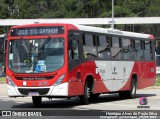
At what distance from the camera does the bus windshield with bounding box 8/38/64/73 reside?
17.7m

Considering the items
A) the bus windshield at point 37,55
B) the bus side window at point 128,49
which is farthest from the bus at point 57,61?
the bus side window at point 128,49

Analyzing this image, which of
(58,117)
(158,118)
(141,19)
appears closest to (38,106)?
(58,117)

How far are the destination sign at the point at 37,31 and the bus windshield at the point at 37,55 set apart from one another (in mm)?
269

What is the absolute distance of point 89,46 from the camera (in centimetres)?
1966

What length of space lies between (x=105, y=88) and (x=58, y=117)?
6.08 meters

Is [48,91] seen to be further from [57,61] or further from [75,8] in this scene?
[75,8]

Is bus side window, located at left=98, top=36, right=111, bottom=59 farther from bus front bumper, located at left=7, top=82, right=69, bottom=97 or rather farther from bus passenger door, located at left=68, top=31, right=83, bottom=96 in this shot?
bus front bumper, located at left=7, top=82, right=69, bottom=97

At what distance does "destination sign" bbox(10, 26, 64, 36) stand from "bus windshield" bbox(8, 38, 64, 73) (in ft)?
0.88

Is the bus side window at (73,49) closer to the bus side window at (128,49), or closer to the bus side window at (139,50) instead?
the bus side window at (128,49)

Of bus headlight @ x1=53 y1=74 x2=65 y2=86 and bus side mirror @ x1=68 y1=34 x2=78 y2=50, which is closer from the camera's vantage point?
bus headlight @ x1=53 y1=74 x2=65 y2=86

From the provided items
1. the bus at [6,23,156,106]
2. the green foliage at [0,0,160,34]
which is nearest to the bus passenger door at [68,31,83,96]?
the bus at [6,23,156,106]

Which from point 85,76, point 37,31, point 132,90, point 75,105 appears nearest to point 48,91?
point 85,76

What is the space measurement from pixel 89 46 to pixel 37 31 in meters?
2.41

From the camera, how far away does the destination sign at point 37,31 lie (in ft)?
59.4
